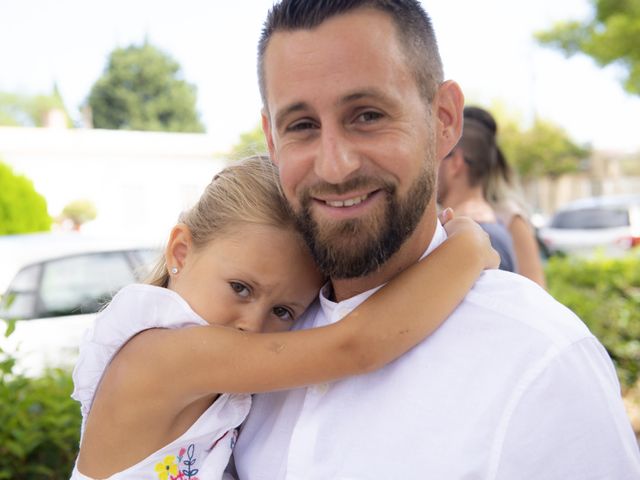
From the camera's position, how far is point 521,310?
1521 mm

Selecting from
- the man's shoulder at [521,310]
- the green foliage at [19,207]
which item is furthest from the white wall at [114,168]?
the man's shoulder at [521,310]

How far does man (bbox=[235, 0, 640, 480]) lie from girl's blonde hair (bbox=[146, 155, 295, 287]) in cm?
17

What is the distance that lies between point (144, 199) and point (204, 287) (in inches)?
1042

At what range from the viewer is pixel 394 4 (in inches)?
67.8

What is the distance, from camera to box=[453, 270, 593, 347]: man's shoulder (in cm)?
145

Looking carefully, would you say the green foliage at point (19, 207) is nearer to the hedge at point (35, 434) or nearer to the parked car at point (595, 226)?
the parked car at point (595, 226)

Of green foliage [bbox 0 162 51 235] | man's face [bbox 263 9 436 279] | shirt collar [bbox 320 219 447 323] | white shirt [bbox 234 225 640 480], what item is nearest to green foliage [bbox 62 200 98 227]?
green foliage [bbox 0 162 51 235]

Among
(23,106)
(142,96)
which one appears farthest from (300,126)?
(23,106)

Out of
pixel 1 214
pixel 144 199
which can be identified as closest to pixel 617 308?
pixel 1 214

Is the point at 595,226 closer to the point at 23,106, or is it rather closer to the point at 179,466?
the point at 179,466

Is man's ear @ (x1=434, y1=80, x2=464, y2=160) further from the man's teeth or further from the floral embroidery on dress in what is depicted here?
the floral embroidery on dress

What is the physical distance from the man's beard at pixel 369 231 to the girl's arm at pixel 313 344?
0.09 m

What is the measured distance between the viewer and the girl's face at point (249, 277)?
75.1 inches

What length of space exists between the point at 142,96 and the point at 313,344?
1985 inches
